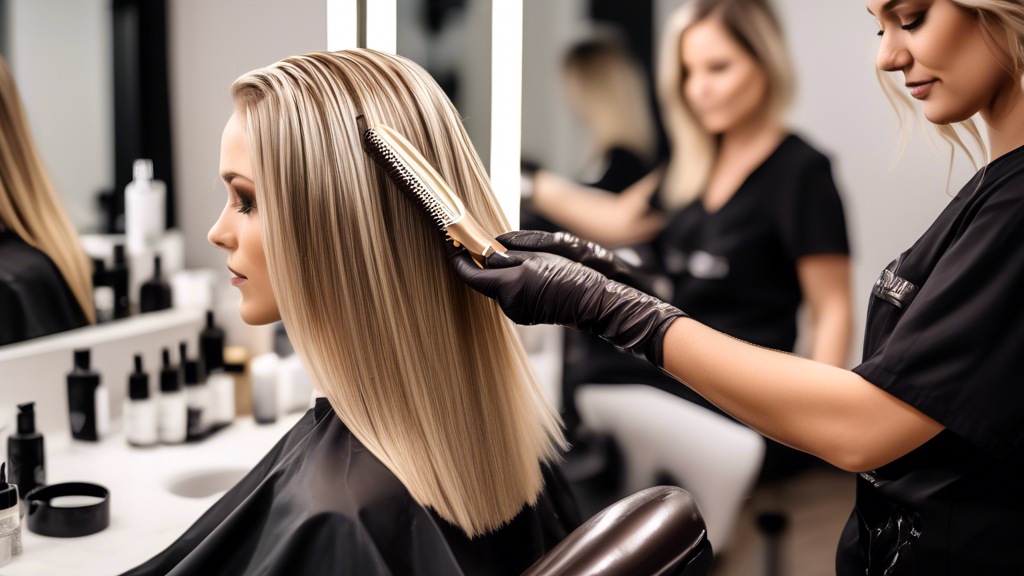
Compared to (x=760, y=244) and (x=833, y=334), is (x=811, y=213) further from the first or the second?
(x=833, y=334)

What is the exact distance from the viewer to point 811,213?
1.45 m

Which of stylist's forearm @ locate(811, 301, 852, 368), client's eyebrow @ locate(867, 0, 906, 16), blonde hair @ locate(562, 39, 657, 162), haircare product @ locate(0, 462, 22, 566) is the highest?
client's eyebrow @ locate(867, 0, 906, 16)

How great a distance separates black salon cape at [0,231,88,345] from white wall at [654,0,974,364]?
1.66m

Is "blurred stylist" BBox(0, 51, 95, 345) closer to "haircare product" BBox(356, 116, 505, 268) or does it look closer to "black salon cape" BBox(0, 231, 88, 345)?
"black salon cape" BBox(0, 231, 88, 345)

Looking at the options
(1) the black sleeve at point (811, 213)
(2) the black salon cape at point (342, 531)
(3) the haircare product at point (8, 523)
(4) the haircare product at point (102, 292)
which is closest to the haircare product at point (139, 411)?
(4) the haircare product at point (102, 292)

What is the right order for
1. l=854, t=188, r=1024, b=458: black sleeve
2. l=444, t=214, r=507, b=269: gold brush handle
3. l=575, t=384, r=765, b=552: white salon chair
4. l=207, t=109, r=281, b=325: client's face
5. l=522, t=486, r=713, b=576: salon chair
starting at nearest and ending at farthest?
l=522, t=486, r=713, b=576: salon chair
l=854, t=188, r=1024, b=458: black sleeve
l=444, t=214, r=507, b=269: gold brush handle
l=207, t=109, r=281, b=325: client's face
l=575, t=384, r=765, b=552: white salon chair

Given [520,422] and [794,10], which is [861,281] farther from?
[520,422]

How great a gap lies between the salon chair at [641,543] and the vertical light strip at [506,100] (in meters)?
1.34

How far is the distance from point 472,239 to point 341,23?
144 centimetres

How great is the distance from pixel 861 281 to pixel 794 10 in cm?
55

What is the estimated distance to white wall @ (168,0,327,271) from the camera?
1.95 metres

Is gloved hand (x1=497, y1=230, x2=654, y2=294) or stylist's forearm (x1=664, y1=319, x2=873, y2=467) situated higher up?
gloved hand (x1=497, y1=230, x2=654, y2=294)

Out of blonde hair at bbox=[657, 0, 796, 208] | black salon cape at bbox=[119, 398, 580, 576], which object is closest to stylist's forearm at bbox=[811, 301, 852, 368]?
blonde hair at bbox=[657, 0, 796, 208]

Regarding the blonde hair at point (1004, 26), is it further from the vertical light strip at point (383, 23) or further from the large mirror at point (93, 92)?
the large mirror at point (93, 92)
